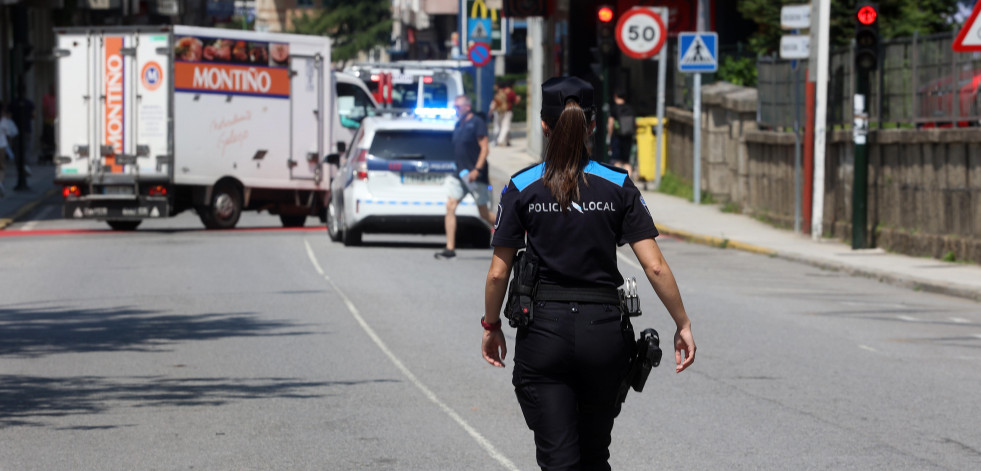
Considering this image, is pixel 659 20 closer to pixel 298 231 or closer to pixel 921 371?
pixel 298 231

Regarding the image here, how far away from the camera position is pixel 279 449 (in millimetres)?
7723

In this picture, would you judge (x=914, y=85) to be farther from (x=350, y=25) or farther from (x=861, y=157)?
(x=350, y=25)

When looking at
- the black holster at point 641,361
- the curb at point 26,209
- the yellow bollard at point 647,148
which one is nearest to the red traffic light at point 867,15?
the yellow bollard at point 647,148

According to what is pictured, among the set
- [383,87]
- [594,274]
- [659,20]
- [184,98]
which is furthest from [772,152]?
[594,274]

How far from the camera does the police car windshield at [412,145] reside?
19531 millimetres

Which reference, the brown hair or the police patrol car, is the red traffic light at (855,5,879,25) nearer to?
the police patrol car

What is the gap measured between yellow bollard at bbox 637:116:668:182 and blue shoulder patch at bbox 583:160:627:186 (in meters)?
27.0

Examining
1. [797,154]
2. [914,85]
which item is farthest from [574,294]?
[797,154]

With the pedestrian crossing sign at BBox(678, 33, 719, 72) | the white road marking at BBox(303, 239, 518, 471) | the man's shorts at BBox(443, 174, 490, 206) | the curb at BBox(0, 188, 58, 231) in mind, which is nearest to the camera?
the white road marking at BBox(303, 239, 518, 471)

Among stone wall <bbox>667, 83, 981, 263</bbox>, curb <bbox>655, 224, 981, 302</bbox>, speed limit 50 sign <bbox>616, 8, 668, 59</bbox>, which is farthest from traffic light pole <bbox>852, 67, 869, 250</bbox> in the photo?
speed limit 50 sign <bbox>616, 8, 668, 59</bbox>

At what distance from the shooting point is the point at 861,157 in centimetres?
1922

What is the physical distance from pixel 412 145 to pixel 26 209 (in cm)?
1181

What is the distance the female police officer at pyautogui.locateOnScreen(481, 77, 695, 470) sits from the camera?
5121 mm

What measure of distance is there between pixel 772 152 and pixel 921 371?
1403 cm
